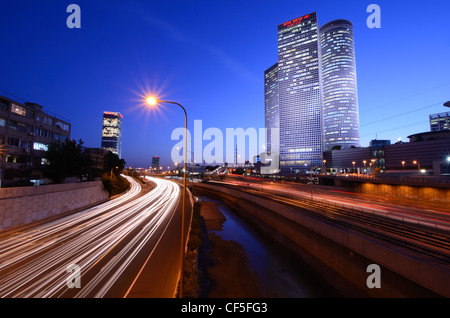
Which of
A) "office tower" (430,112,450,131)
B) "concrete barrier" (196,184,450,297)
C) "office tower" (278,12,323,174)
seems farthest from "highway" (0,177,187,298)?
"office tower" (430,112,450,131)

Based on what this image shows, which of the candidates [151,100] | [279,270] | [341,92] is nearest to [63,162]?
[151,100]

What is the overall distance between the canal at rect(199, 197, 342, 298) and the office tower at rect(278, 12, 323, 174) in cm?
14362

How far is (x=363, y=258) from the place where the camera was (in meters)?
13.5

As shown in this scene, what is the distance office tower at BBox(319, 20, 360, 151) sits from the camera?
186m

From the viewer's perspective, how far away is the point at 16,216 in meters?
19.6

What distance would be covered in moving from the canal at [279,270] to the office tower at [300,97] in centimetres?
14362

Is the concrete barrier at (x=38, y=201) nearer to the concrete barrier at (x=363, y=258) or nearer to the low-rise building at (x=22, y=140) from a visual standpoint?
the low-rise building at (x=22, y=140)

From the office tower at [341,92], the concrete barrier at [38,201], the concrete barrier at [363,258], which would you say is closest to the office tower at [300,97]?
the office tower at [341,92]

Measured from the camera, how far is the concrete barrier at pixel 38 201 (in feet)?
61.5

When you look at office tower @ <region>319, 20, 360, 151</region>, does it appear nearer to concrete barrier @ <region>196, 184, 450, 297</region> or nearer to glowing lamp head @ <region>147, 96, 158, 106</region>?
concrete barrier @ <region>196, 184, 450, 297</region>

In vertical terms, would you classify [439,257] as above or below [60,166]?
below
